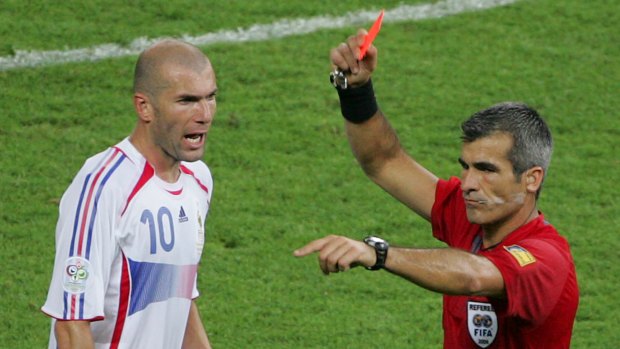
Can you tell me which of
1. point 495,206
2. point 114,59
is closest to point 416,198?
point 495,206

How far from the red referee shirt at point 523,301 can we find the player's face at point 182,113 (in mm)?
1151

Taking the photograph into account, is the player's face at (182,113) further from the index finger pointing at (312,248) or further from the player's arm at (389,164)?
the index finger pointing at (312,248)

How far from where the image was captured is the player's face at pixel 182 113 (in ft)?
17.8

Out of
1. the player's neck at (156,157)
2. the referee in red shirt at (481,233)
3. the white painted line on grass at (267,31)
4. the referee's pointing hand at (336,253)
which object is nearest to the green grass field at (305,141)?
the white painted line on grass at (267,31)

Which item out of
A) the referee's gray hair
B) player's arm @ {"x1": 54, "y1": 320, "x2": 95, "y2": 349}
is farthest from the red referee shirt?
player's arm @ {"x1": 54, "y1": 320, "x2": 95, "y2": 349}

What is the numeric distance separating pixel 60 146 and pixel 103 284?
15.5 ft

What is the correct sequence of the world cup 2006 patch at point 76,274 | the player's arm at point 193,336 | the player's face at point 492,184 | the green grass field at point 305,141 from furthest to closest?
the green grass field at point 305,141 → the player's arm at point 193,336 → the player's face at point 492,184 → the world cup 2006 patch at point 76,274

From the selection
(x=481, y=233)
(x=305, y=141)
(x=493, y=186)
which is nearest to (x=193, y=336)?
(x=481, y=233)

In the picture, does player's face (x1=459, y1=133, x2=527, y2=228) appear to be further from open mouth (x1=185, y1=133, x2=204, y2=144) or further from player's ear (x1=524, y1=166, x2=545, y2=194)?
open mouth (x1=185, y1=133, x2=204, y2=144)

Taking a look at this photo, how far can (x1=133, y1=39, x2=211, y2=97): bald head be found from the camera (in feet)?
17.8

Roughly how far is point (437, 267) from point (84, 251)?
1283mm

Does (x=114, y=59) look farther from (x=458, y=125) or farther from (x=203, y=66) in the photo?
(x=203, y=66)

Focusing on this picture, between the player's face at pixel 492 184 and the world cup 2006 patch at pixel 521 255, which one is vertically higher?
the player's face at pixel 492 184

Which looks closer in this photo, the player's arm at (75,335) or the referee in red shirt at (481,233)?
the referee in red shirt at (481,233)
